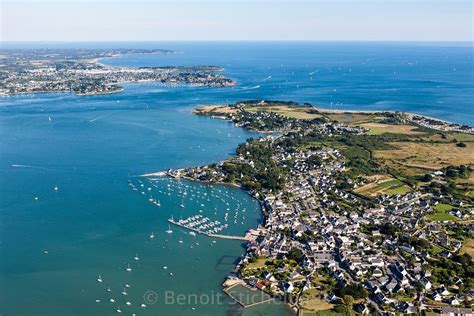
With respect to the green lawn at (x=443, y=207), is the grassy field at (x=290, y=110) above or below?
above

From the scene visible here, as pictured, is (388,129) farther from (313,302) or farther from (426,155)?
(313,302)

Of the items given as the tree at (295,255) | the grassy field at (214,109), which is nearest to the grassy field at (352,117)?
the grassy field at (214,109)

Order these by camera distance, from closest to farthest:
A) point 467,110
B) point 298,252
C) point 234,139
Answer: point 298,252 < point 234,139 < point 467,110

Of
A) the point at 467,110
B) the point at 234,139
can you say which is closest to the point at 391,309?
the point at 234,139

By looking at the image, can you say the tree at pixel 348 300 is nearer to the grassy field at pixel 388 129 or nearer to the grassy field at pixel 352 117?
the grassy field at pixel 388 129

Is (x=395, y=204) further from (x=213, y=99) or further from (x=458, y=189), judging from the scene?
(x=213, y=99)

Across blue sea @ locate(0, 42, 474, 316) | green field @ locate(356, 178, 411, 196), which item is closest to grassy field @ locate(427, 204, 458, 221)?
green field @ locate(356, 178, 411, 196)

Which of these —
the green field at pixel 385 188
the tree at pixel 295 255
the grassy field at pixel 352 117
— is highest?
the grassy field at pixel 352 117
